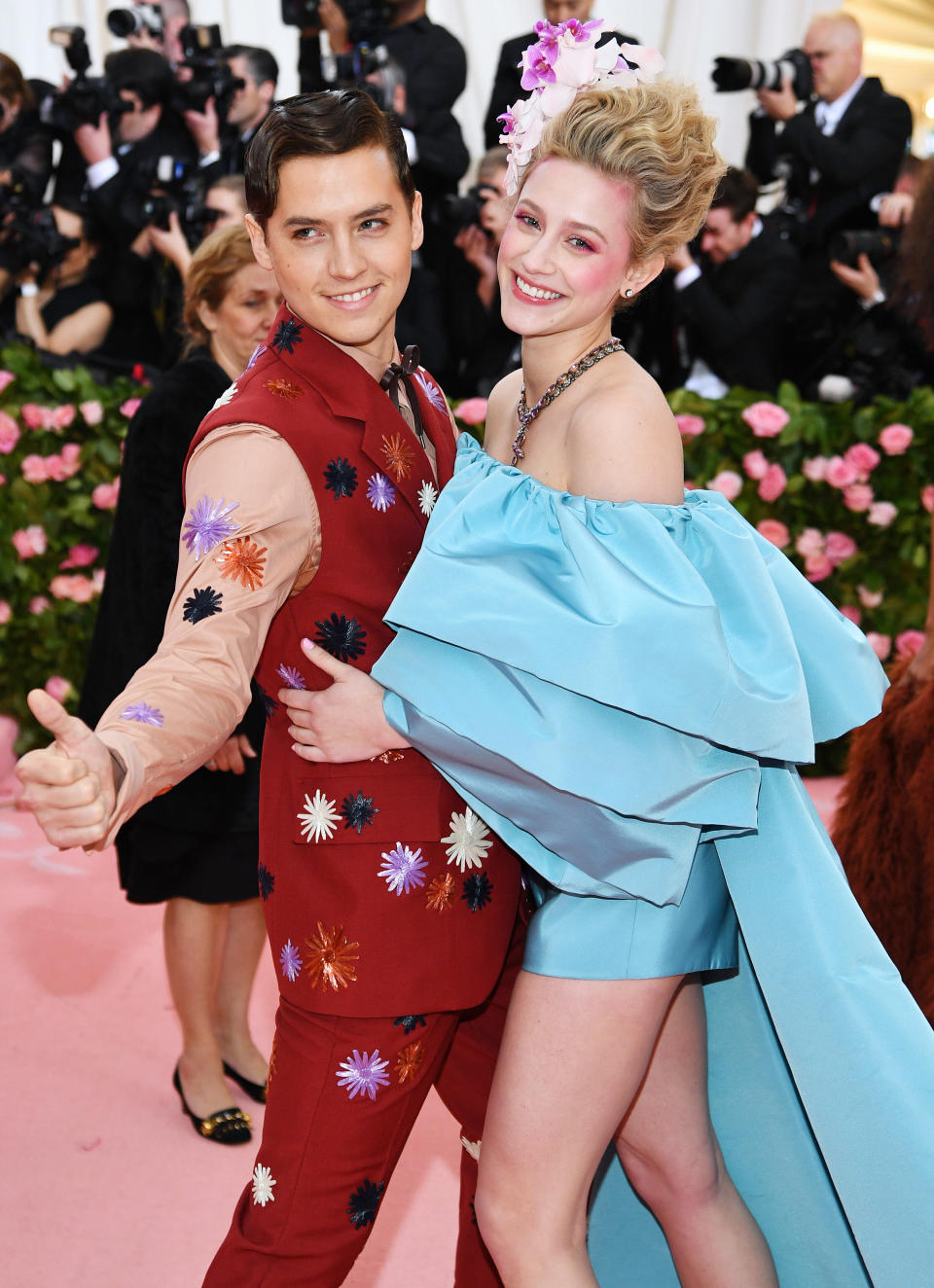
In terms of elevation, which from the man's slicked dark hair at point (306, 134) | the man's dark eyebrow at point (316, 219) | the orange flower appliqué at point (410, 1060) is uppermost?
the man's slicked dark hair at point (306, 134)

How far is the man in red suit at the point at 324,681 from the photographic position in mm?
1452

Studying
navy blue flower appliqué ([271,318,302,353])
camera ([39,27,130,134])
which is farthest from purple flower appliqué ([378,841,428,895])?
camera ([39,27,130,134])

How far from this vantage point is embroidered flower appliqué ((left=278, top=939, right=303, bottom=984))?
5.04 ft

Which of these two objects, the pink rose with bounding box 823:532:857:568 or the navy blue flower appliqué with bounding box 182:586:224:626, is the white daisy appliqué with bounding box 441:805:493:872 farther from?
the pink rose with bounding box 823:532:857:568

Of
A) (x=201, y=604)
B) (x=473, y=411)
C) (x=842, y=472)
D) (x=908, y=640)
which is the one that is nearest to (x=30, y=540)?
(x=473, y=411)

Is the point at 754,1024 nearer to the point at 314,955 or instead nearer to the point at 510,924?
the point at 510,924

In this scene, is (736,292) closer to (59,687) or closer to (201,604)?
(59,687)

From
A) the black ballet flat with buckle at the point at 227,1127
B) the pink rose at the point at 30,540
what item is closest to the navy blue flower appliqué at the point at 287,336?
the black ballet flat with buckle at the point at 227,1127

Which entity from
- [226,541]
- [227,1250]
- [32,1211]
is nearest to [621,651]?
[226,541]

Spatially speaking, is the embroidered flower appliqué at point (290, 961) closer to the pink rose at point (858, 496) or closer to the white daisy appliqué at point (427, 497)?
the white daisy appliqué at point (427, 497)

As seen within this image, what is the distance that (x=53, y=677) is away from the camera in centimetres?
462

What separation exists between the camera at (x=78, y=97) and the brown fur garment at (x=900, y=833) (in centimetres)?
392

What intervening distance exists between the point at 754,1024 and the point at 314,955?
23.5 inches

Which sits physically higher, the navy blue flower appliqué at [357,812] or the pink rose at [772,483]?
the navy blue flower appliqué at [357,812]
